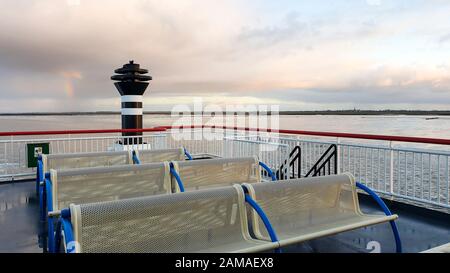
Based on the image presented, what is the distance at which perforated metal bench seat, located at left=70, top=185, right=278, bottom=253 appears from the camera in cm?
200

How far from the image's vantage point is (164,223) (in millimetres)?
2184

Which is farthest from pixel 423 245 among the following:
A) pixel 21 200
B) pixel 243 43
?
pixel 243 43

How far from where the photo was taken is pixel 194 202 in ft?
7.52

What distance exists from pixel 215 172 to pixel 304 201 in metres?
1.30

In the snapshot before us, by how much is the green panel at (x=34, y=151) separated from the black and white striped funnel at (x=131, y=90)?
2504mm

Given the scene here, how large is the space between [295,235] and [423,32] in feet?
27.1

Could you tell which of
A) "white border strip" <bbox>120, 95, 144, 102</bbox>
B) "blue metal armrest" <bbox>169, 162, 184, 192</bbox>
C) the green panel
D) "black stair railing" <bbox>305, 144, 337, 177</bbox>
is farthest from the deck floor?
"white border strip" <bbox>120, 95, 144, 102</bbox>

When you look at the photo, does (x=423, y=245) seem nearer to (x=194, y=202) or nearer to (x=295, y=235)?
(x=295, y=235)

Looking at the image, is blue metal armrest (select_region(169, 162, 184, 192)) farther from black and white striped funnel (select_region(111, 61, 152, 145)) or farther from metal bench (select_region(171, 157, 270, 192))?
black and white striped funnel (select_region(111, 61, 152, 145))

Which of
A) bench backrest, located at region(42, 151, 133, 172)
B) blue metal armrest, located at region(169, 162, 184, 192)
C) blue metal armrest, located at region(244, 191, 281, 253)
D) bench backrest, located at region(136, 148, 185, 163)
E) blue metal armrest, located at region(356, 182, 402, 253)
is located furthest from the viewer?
bench backrest, located at region(136, 148, 185, 163)

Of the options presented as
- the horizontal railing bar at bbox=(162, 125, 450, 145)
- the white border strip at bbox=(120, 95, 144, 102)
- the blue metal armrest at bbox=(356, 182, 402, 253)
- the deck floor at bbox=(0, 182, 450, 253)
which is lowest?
the deck floor at bbox=(0, 182, 450, 253)

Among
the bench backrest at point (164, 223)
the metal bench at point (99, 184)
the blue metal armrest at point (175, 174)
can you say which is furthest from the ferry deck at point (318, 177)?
the blue metal armrest at point (175, 174)

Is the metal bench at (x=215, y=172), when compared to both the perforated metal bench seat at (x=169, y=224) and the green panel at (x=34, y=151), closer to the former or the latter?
the perforated metal bench seat at (x=169, y=224)

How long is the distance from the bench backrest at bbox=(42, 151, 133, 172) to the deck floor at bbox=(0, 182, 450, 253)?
673 mm
